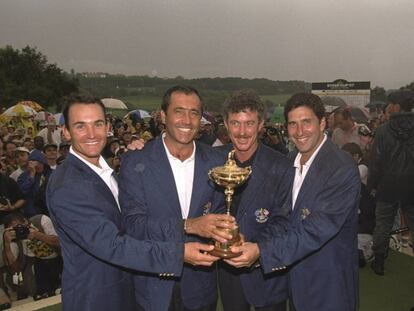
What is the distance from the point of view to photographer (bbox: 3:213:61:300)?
17.1ft

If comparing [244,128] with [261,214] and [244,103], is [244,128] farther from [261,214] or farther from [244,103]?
[261,214]

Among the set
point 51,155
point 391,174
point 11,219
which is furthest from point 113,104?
point 391,174

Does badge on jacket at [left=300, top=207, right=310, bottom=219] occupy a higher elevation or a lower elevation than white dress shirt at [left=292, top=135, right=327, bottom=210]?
lower

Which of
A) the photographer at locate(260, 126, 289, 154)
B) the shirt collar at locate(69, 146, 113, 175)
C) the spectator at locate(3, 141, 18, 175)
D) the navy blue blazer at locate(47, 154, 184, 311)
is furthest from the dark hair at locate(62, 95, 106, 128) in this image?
the photographer at locate(260, 126, 289, 154)

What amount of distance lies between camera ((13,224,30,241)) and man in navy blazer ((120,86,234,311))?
3.06 meters

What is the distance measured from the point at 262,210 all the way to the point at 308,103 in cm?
78

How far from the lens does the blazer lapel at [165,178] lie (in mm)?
2674

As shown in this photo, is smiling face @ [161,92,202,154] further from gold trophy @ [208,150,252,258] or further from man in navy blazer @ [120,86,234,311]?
gold trophy @ [208,150,252,258]

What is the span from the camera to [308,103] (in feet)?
9.29

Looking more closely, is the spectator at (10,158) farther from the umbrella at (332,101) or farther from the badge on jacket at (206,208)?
the umbrella at (332,101)

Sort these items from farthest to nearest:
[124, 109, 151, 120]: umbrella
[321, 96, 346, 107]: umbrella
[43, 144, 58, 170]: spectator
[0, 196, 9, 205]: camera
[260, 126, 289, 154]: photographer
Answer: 1. [124, 109, 151, 120]: umbrella
2. [321, 96, 346, 107]: umbrella
3. [260, 126, 289, 154]: photographer
4. [43, 144, 58, 170]: spectator
5. [0, 196, 9, 205]: camera

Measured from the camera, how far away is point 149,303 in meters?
2.66

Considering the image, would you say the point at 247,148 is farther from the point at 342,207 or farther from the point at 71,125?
the point at 71,125

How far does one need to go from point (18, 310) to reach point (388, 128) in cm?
492
